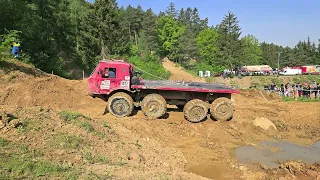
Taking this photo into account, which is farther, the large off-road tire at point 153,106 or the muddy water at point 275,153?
the large off-road tire at point 153,106

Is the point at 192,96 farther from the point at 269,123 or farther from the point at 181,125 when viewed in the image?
the point at 269,123

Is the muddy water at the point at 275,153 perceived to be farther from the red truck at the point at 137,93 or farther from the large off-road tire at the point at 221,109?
the red truck at the point at 137,93

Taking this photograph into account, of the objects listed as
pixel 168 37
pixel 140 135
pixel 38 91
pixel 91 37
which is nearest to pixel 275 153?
pixel 140 135

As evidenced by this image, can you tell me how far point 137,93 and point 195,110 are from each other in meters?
2.83

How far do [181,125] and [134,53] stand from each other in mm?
45674

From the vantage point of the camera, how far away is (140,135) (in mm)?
11547

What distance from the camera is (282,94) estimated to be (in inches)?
1091

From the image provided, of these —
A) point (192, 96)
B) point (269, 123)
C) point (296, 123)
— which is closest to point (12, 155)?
point (192, 96)

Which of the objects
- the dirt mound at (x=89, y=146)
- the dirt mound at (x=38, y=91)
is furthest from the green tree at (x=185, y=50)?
the dirt mound at (x=89, y=146)

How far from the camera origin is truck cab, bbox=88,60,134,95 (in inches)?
545

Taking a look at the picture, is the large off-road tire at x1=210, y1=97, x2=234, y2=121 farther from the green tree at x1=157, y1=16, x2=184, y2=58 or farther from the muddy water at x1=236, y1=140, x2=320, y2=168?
the green tree at x1=157, y1=16, x2=184, y2=58

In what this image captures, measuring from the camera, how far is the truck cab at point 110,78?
545 inches

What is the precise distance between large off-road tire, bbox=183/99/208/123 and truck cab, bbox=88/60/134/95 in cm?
292

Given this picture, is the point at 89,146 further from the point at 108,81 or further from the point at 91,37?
the point at 91,37
